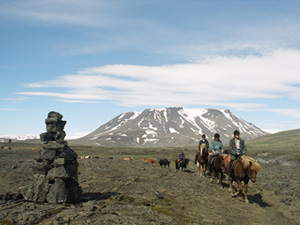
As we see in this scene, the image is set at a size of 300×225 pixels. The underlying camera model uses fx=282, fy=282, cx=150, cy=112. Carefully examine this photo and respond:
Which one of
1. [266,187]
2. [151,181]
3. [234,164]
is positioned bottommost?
[266,187]

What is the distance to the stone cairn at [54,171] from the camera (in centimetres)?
1183

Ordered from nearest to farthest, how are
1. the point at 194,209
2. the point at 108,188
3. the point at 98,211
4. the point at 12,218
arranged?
the point at 12,218
the point at 98,211
the point at 194,209
the point at 108,188

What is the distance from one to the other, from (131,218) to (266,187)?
15.4 meters

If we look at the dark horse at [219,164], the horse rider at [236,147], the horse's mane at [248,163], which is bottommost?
the dark horse at [219,164]

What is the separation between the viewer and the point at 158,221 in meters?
9.98

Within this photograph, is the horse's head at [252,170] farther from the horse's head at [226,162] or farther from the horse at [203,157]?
the horse at [203,157]

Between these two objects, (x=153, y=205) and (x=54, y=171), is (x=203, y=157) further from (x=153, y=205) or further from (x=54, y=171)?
(x=54, y=171)

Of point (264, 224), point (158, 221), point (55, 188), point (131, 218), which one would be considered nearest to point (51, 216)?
point (55, 188)

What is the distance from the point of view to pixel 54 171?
12141mm

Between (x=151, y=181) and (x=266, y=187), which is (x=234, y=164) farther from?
(x=266, y=187)

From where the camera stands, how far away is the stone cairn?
1183 cm

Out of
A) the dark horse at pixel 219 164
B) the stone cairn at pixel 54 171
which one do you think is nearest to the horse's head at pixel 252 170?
the dark horse at pixel 219 164

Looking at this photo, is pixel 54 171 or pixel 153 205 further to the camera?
pixel 153 205

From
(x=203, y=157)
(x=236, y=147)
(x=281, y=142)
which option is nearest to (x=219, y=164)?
(x=236, y=147)
